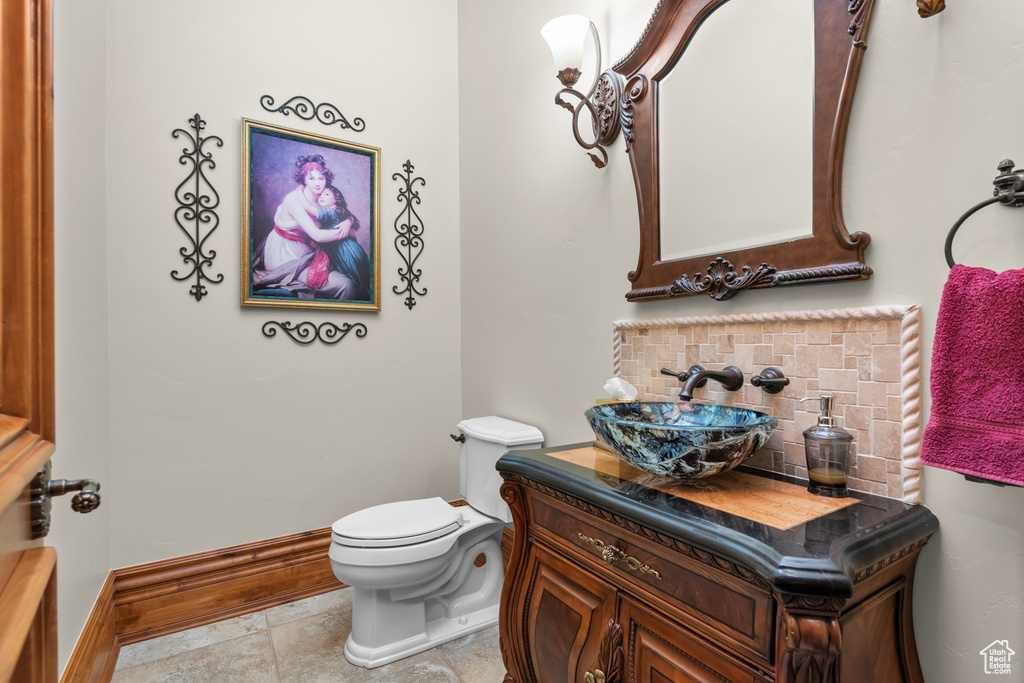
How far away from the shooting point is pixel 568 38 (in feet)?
5.10

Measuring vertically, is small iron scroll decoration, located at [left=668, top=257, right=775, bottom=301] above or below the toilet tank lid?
above

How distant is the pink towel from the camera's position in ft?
2.48

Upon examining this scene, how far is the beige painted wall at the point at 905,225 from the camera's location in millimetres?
861

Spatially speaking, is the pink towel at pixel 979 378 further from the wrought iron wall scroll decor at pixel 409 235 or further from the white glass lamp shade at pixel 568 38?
the wrought iron wall scroll decor at pixel 409 235

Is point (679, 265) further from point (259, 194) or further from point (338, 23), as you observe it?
point (338, 23)

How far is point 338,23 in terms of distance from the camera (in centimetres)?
230

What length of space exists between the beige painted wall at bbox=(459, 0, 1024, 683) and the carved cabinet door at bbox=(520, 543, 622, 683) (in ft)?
1.92

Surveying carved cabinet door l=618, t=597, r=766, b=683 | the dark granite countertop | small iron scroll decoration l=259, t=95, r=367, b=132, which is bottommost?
carved cabinet door l=618, t=597, r=766, b=683

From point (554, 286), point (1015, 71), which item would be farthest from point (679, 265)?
point (1015, 71)

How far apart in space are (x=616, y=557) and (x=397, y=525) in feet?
3.26

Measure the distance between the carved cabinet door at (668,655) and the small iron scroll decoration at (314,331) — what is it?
5.66 feet

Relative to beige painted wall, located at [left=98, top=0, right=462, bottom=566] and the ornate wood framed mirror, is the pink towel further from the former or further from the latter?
beige painted wall, located at [left=98, top=0, right=462, bottom=566]

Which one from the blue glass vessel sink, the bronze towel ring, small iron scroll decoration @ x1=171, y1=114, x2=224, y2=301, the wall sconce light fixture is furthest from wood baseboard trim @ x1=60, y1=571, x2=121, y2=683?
the bronze towel ring

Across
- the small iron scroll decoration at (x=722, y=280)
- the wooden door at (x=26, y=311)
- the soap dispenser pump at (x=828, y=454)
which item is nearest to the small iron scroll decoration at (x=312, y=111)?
the wooden door at (x=26, y=311)
